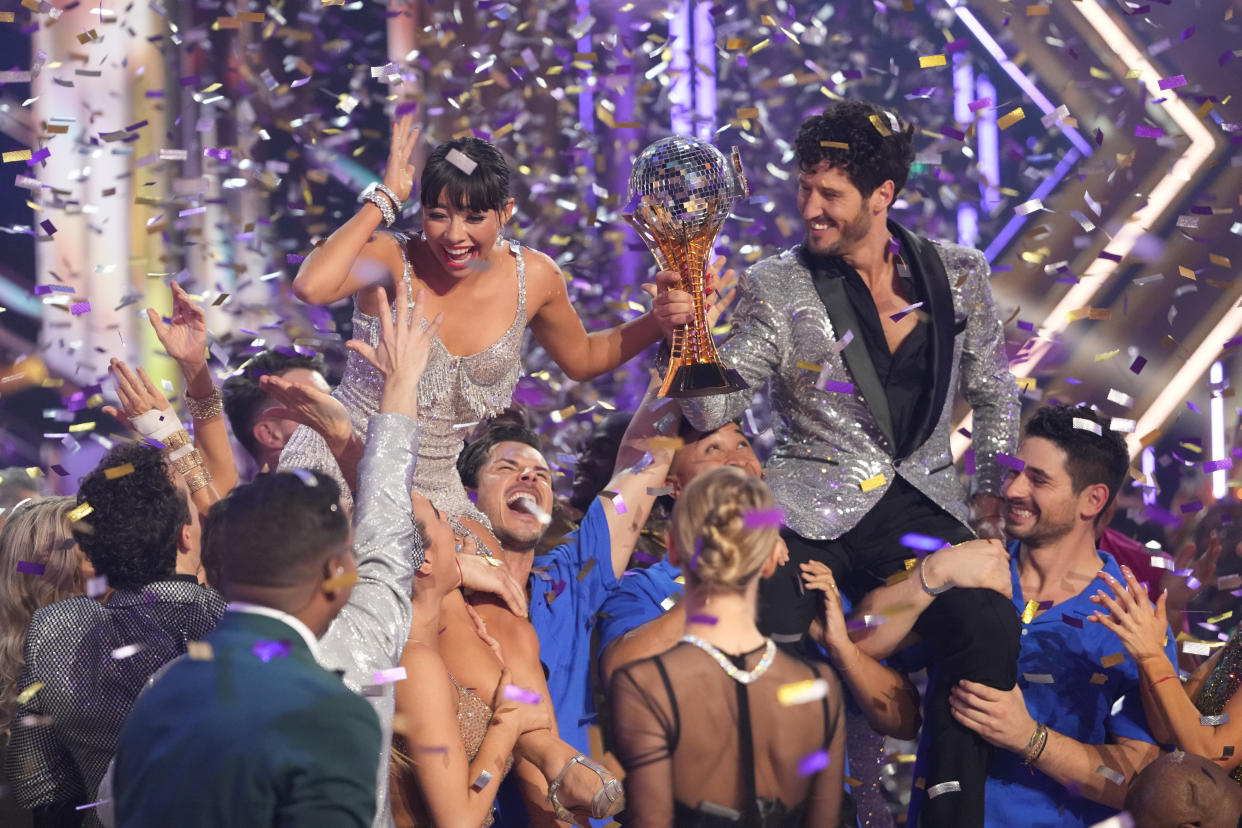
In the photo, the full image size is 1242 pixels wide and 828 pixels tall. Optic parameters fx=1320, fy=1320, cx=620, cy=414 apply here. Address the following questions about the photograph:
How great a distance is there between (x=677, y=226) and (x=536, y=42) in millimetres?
2825

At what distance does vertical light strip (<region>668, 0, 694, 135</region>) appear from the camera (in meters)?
5.70

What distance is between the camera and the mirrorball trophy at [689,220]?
320 centimetres

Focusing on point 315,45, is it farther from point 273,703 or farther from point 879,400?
point 273,703

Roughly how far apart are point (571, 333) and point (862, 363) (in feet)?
2.70

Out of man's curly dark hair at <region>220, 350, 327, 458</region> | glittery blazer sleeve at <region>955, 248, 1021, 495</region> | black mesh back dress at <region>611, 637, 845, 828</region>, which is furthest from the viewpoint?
man's curly dark hair at <region>220, 350, 327, 458</region>

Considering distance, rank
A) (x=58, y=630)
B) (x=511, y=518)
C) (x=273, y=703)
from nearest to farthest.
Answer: (x=273, y=703)
(x=58, y=630)
(x=511, y=518)

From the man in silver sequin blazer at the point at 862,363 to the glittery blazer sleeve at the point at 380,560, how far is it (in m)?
0.96

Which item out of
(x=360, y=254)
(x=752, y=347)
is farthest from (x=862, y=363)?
(x=360, y=254)

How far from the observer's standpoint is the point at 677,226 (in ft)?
10.6

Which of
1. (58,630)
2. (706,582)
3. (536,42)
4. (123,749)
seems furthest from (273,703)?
(536,42)

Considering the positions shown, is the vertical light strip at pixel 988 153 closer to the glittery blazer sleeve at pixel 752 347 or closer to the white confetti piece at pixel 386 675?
the glittery blazer sleeve at pixel 752 347

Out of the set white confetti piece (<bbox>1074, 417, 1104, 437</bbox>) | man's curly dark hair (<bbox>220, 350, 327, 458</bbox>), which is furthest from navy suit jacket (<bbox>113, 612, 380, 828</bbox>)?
man's curly dark hair (<bbox>220, 350, 327, 458</bbox>)

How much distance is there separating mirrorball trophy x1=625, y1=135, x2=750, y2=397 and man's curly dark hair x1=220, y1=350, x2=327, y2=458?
159 centimetres

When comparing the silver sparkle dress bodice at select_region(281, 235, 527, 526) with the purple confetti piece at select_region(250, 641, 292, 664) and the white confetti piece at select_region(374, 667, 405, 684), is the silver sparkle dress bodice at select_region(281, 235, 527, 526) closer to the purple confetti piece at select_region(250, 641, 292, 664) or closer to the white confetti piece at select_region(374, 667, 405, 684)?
the white confetti piece at select_region(374, 667, 405, 684)
